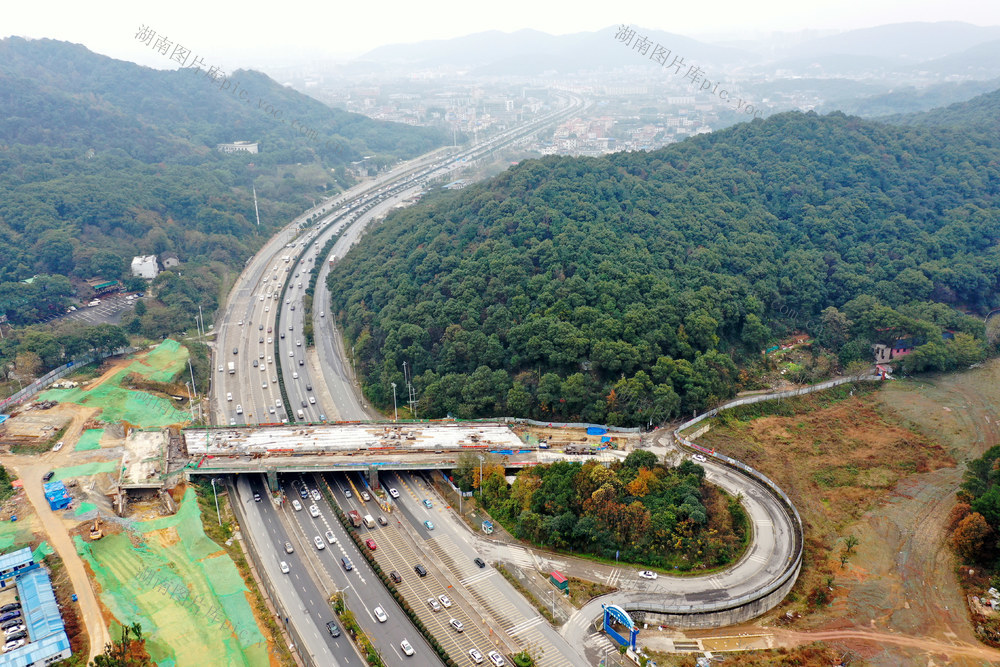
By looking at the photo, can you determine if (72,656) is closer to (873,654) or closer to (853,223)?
(873,654)

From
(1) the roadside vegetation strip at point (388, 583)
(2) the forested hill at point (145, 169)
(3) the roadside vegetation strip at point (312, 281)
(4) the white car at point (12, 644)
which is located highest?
(2) the forested hill at point (145, 169)

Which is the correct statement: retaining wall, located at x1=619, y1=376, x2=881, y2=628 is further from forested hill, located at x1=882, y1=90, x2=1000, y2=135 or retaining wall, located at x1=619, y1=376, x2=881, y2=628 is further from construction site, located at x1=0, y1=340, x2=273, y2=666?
forested hill, located at x1=882, y1=90, x2=1000, y2=135

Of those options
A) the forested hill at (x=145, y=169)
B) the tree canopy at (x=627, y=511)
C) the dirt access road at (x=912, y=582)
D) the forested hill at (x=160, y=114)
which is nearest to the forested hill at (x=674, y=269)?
the tree canopy at (x=627, y=511)

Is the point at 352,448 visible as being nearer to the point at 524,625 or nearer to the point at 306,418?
the point at 306,418

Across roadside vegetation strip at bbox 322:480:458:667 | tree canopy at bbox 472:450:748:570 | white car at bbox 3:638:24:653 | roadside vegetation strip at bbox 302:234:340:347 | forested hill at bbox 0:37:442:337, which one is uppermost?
forested hill at bbox 0:37:442:337

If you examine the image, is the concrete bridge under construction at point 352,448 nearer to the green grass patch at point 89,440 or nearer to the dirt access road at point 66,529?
the green grass patch at point 89,440

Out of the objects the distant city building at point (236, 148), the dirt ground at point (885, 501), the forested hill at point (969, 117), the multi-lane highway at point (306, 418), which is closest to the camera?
the dirt ground at point (885, 501)

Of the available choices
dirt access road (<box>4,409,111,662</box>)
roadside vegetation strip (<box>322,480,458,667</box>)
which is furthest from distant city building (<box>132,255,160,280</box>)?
roadside vegetation strip (<box>322,480,458,667</box>)
